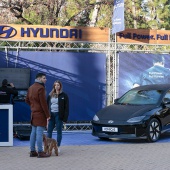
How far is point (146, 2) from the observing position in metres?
34.8

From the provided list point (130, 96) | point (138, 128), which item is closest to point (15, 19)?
point (130, 96)

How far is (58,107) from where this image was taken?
11664 millimetres

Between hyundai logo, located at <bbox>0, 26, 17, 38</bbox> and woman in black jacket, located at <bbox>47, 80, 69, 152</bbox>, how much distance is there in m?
5.10

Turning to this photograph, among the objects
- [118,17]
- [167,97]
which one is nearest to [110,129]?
[167,97]

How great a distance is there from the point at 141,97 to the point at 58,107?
406 cm

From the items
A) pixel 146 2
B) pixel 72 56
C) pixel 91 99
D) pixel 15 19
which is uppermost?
pixel 146 2

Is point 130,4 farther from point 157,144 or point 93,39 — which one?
point 157,144

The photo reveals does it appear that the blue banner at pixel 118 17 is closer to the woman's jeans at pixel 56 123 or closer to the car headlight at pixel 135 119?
the car headlight at pixel 135 119

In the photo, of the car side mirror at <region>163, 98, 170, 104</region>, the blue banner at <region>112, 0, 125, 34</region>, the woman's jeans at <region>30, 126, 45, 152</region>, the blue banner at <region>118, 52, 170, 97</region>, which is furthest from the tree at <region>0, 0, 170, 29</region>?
the woman's jeans at <region>30, 126, 45, 152</region>

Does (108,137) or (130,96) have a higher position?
(130,96)

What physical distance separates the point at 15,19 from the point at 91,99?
873 centimetres

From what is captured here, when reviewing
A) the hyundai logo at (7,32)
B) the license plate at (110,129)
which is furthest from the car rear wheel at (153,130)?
the hyundai logo at (7,32)

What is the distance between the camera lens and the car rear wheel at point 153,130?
13.7 meters

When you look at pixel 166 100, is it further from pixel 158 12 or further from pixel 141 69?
pixel 158 12
